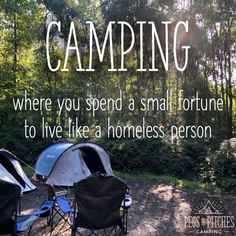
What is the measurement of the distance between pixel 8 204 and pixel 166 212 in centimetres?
302

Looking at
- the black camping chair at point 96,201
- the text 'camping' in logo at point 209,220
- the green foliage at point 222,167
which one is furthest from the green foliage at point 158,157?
the black camping chair at point 96,201

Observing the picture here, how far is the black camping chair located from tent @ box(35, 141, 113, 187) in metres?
2.39

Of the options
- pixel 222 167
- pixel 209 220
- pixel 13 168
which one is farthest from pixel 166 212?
pixel 222 167

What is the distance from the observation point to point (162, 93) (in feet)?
42.3

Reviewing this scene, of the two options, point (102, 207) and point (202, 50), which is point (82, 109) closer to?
point (202, 50)

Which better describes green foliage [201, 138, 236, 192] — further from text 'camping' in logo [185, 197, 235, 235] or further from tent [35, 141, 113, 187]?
tent [35, 141, 113, 187]

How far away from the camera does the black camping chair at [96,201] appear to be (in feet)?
12.3

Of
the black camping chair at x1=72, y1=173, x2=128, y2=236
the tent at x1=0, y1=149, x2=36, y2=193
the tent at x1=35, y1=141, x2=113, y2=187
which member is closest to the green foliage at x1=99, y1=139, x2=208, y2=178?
the tent at x1=35, y1=141, x2=113, y2=187

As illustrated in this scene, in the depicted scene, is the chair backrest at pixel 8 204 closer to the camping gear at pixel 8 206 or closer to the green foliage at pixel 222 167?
the camping gear at pixel 8 206

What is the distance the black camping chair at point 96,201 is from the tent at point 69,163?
2.39 m

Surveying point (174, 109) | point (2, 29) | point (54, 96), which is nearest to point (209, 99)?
point (174, 109)

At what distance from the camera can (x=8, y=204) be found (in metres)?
3.60

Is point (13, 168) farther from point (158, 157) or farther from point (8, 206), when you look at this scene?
point (158, 157)

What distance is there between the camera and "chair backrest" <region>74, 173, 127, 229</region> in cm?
376
